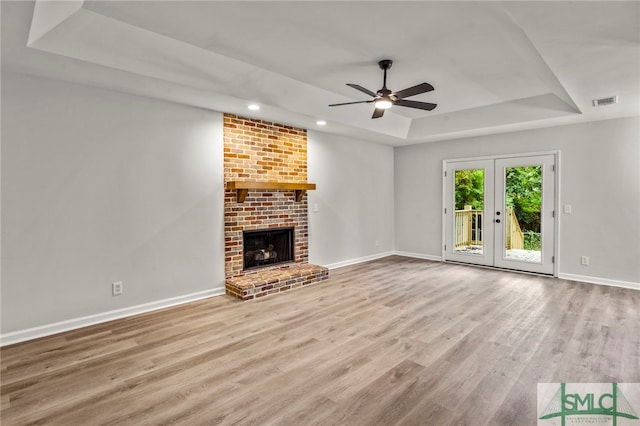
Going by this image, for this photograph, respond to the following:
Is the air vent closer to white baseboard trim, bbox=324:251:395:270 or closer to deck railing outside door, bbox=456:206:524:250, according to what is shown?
deck railing outside door, bbox=456:206:524:250

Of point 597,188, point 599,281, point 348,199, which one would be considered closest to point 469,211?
point 597,188

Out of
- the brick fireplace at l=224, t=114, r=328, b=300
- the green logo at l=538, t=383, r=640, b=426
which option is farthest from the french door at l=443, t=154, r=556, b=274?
the green logo at l=538, t=383, r=640, b=426

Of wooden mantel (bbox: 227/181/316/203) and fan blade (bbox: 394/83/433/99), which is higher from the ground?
fan blade (bbox: 394/83/433/99)

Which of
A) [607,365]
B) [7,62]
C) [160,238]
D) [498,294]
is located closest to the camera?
[607,365]

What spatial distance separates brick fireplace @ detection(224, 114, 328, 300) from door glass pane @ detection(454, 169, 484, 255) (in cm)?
299

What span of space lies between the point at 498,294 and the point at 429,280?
1019mm

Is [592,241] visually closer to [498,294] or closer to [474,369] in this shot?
[498,294]

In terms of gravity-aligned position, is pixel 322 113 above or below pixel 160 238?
above

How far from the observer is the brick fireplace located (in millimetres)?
4594

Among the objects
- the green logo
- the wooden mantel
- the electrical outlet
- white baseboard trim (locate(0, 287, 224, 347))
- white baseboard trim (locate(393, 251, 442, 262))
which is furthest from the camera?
white baseboard trim (locate(393, 251, 442, 262))

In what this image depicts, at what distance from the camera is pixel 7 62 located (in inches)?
112

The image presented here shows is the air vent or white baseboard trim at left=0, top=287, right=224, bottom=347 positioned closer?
white baseboard trim at left=0, top=287, right=224, bottom=347

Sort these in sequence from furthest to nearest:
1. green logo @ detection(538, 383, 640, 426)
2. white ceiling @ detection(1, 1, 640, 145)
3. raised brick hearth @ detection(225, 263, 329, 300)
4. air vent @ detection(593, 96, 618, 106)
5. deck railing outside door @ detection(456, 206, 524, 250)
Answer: deck railing outside door @ detection(456, 206, 524, 250) < raised brick hearth @ detection(225, 263, 329, 300) < air vent @ detection(593, 96, 618, 106) < white ceiling @ detection(1, 1, 640, 145) < green logo @ detection(538, 383, 640, 426)

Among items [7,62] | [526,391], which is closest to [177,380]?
[526,391]
